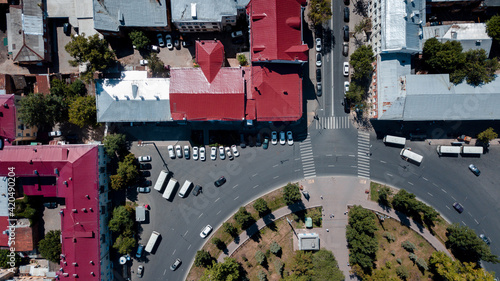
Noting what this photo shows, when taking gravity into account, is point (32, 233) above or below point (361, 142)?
below

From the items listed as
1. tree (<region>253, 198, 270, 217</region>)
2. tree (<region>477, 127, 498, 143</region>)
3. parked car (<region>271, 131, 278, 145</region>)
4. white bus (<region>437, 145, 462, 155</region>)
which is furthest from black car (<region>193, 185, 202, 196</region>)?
tree (<region>477, 127, 498, 143</region>)

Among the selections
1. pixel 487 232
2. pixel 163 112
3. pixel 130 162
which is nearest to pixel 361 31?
pixel 163 112

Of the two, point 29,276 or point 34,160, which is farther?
point 29,276

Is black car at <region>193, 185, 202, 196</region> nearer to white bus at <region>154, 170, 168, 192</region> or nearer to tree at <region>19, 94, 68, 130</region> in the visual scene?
white bus at <region>154, 170, 168, 192</region>

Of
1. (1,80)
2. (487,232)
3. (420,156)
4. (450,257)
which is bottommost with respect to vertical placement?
(450,257)

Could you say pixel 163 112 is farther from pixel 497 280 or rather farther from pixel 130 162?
pixel 497 280

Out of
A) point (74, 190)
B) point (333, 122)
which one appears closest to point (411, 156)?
point (333, 122)
